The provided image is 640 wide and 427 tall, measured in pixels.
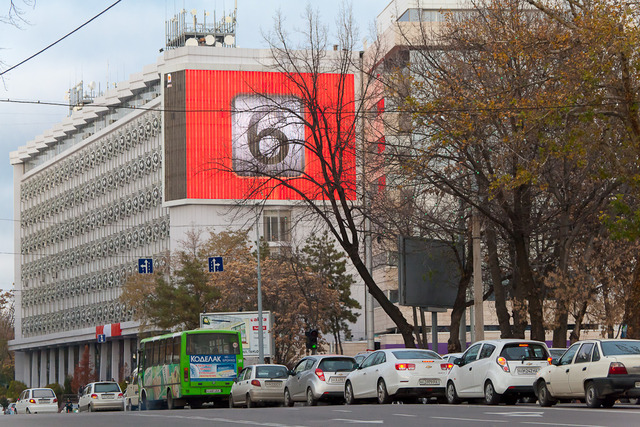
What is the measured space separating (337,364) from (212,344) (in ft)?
27.7

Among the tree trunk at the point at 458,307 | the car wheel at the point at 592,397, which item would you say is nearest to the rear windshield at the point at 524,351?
the car wheel at the point at 592,397

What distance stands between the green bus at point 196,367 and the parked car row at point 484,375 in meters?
3.35

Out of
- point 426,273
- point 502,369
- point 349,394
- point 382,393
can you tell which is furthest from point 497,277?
point 502,369

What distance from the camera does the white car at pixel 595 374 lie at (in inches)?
856

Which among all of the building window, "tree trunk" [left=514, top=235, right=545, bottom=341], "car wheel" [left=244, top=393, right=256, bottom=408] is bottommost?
"car wheel" [left=244, top=393, right=256, bottom=408]

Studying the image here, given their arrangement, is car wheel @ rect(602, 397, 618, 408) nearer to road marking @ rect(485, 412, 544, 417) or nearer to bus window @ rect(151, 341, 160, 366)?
road marking @ rect(485, 412, 544, 417)

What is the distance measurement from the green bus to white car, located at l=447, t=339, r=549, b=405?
14076 millimetres

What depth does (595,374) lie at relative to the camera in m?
22.3

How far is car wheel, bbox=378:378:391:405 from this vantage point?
28.4 meters

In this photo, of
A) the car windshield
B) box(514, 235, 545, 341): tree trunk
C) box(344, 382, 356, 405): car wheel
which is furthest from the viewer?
box(514, 235, 545, 341): tree trunk

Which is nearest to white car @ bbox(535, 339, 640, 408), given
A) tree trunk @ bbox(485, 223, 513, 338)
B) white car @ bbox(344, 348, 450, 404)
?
white car @ bbox(344, 348, 450, 404)

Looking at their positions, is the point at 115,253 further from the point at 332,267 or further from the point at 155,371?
the point at 155,371

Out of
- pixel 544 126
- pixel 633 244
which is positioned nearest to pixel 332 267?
pixel 633 244

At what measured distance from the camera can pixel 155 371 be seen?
1649 inches
